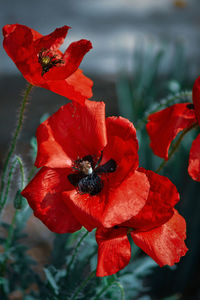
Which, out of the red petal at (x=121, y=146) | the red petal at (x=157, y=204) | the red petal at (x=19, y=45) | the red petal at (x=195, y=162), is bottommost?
the red petal at (x=157, y=204)

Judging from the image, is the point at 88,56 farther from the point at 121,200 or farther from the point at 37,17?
the point at 121,200

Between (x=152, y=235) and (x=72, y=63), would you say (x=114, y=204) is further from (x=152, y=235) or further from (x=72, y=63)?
(x=72, y=63)

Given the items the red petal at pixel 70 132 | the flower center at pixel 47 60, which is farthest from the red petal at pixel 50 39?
the red petal at pixel 70 132

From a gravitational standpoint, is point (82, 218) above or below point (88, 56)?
above

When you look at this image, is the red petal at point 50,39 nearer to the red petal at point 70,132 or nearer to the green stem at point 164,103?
the red petal at point 70,132

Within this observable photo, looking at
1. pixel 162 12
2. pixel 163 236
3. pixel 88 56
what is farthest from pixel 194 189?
pixel 162 12
